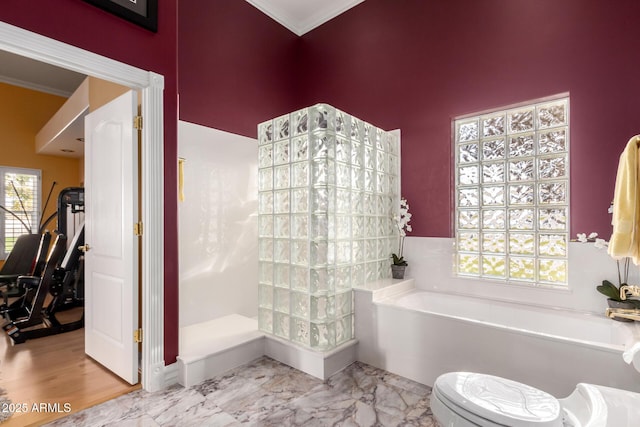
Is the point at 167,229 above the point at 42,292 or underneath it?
above

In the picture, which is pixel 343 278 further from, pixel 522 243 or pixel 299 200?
pixel 522 243

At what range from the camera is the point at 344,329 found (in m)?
2.64

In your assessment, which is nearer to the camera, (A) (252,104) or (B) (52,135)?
(A) (252,104)

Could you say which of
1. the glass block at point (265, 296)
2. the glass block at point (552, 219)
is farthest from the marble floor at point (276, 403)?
the glass block at point (552, 219)

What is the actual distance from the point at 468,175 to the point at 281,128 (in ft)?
5.52

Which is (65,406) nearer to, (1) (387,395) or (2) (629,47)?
(1) (387,395)

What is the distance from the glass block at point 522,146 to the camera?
2641 millimetres

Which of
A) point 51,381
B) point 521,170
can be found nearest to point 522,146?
point 521,170

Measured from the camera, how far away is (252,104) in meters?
3.64

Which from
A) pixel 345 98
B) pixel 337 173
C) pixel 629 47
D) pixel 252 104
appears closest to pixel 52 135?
pixel 252 104

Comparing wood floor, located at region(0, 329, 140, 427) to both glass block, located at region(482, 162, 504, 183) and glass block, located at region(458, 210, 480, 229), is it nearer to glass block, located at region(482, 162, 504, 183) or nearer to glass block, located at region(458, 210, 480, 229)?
glass block, located at region(458, 210, 480, 229)

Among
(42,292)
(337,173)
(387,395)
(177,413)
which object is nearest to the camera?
(177,413)

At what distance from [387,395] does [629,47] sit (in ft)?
9.27

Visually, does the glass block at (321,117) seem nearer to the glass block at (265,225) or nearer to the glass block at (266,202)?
the glass block at (266,202)
